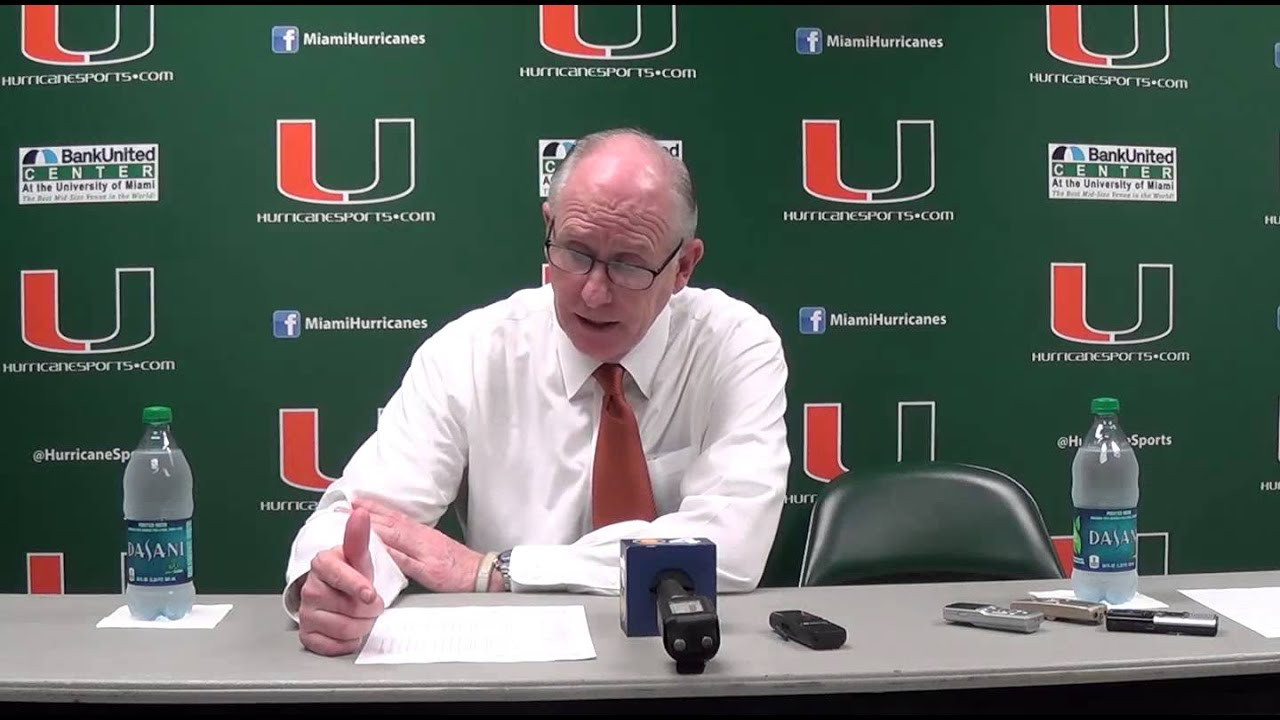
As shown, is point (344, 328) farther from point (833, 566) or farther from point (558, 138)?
point (833, 566)

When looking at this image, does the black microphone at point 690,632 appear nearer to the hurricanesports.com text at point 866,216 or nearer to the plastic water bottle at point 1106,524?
the plastic water bottle at point 1106,524

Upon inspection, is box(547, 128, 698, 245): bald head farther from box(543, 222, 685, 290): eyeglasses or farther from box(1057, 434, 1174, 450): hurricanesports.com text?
box(1057, 434, 1174, 450): hurricanesports.com text

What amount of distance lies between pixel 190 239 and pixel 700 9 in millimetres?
1469

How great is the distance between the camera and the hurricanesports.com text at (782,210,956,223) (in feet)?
8.47

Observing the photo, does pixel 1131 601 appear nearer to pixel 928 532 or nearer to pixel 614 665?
pixel 928 532

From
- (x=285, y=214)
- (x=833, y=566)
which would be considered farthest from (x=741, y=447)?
(x=285, y=214)

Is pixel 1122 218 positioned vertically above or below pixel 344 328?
above

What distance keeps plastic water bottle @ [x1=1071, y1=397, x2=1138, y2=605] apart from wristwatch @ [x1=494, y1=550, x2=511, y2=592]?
815 millimetres

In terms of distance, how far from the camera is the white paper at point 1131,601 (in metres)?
1.33

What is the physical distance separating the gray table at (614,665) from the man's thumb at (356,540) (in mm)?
118

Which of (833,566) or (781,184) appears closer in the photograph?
(833,566)

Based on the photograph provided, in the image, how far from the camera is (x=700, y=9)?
2564 mm

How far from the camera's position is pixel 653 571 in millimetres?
1171

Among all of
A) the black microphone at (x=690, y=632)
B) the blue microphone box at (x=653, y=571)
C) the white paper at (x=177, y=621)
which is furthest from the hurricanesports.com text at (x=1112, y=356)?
the white paper at (x=177, y=621)
